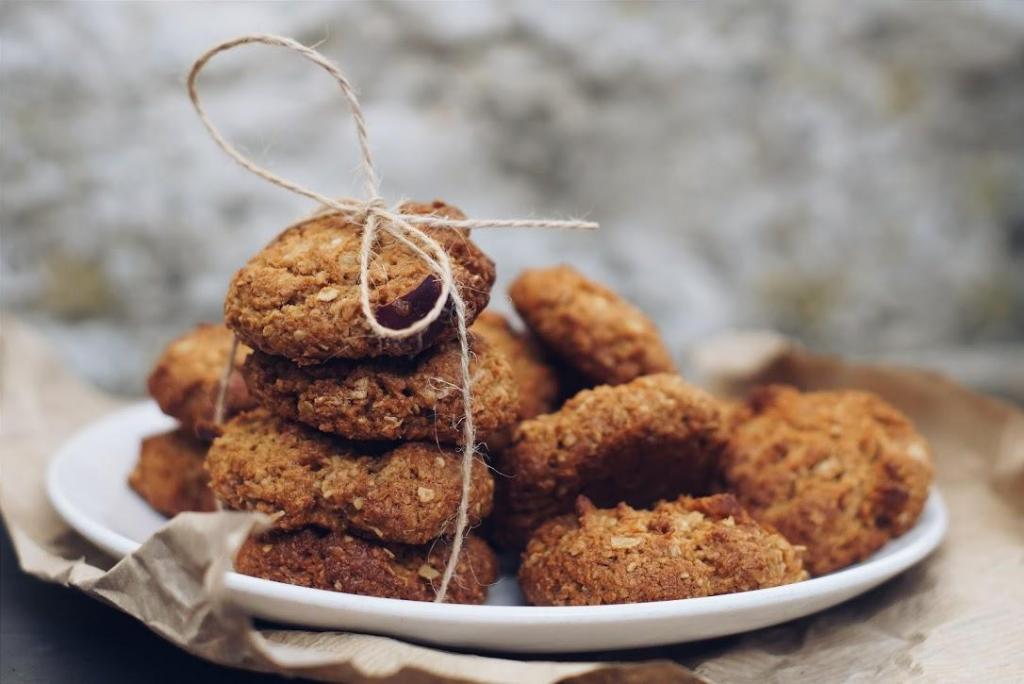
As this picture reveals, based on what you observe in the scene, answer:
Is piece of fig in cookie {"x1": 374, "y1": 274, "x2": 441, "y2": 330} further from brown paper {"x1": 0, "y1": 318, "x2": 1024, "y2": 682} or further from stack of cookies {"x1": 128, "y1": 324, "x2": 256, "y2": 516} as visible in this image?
stack of cookies {"x1": 128, "y1": 324, "x2": 256, "y2": 516}

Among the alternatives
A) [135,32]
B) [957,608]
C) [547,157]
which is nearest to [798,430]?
[957,608]

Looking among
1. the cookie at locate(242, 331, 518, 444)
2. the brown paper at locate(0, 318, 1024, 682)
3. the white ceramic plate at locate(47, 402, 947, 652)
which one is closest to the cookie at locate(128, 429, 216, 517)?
the brown paper at locate(0, 318, 1024, 682)

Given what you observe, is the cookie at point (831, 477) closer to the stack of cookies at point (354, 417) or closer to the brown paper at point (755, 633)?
the brown paper at point (755, 633)

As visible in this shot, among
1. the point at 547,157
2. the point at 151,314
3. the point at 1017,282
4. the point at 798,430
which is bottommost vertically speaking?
the point at 151,314

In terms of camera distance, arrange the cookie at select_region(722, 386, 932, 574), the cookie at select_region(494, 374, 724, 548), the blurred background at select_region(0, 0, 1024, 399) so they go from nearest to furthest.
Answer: the cookie at select_region(494, 374, 724, 548), the cookie at select_region(722, 386, 932, 574), the blurred background at select_region(0, 0, 1024, 399)

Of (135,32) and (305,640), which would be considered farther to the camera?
(135,32)

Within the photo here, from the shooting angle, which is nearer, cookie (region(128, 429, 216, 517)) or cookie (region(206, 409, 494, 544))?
cookie (region(206, 409, 494, 544))

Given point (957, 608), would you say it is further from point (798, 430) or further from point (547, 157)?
point (547, 157)
